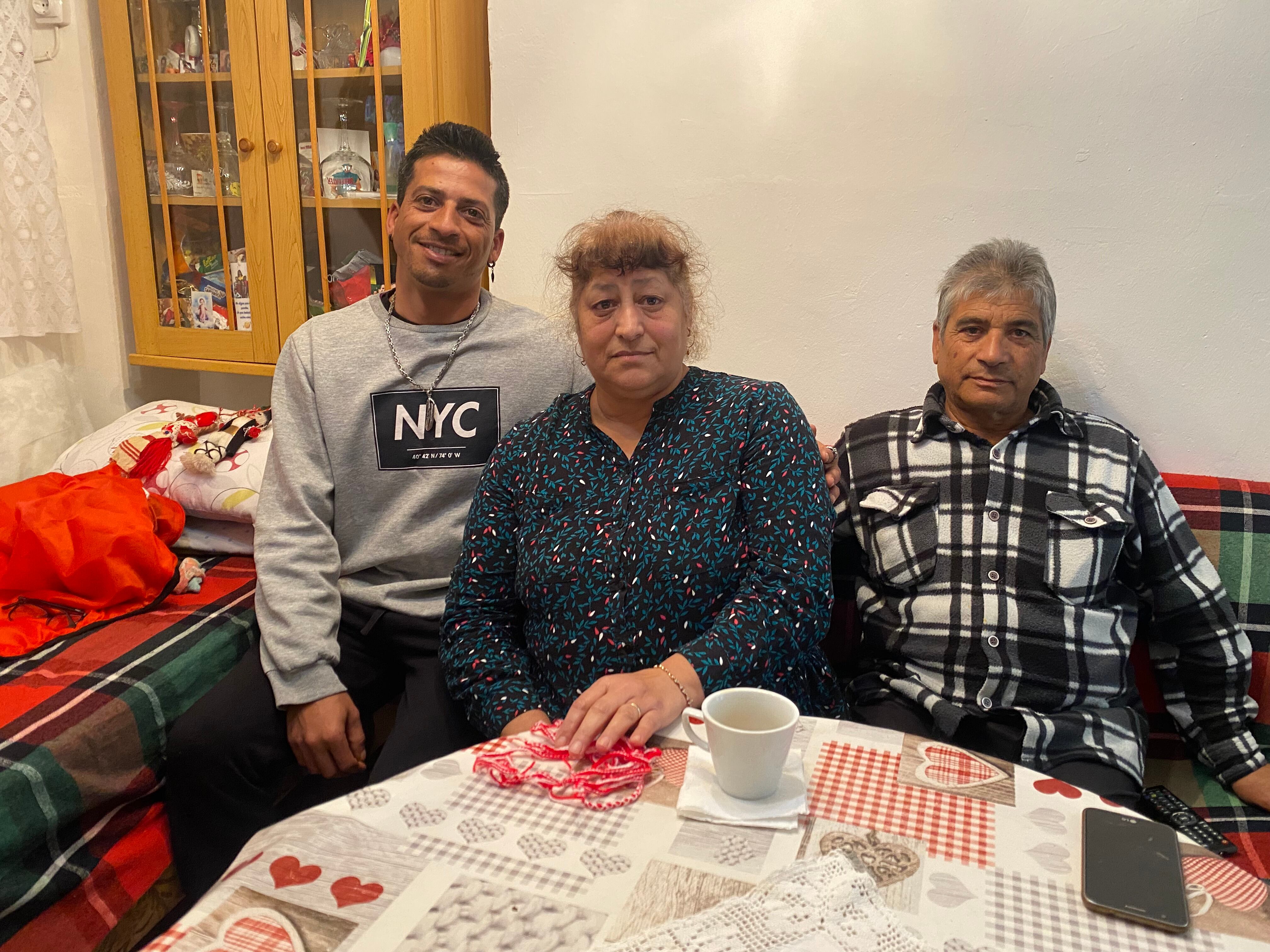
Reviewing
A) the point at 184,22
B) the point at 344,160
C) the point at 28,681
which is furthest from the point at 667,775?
the point at 184,22

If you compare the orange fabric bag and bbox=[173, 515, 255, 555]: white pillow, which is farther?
bbox=[173, 515, 255, 555]: white pillow

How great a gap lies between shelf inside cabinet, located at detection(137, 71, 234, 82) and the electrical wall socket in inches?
12.2

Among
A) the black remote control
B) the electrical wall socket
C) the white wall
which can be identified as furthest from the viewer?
the electrical wall socket

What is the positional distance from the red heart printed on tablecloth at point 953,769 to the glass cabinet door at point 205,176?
2.15m

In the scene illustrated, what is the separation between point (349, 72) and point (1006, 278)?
5.72 feet

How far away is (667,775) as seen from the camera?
877 mm

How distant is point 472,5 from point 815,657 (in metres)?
1.87

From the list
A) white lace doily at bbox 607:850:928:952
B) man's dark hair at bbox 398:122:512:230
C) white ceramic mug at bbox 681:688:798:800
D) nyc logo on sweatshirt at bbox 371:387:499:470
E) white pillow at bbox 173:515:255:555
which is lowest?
white pillow at bbox 173:515:255:555

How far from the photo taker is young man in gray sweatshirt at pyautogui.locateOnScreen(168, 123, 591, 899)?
1.50 metres

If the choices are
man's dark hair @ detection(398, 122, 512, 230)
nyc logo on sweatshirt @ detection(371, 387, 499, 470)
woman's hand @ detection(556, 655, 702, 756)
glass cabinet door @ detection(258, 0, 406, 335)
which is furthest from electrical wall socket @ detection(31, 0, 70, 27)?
woman's hand @ detection(556, 655, 702, 756)

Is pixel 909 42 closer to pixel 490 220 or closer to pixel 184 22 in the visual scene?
pixel 490 220

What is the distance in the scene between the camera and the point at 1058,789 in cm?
84

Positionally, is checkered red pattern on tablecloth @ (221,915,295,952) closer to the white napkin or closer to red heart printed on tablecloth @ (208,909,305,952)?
red heart printed on tablecloth @ (208,909,305,952)

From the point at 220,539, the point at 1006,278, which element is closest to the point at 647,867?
the point at 1006,278
